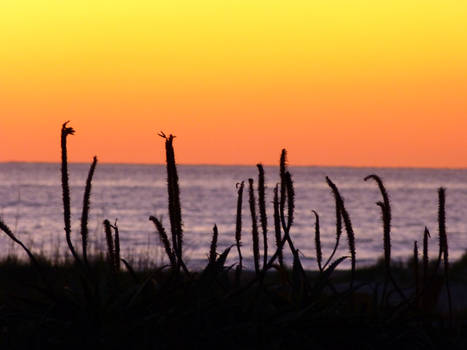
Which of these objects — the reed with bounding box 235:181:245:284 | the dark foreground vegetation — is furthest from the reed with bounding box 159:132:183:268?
the reed with bounding box 235:181:245:284

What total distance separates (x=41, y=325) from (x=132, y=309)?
0.95ft

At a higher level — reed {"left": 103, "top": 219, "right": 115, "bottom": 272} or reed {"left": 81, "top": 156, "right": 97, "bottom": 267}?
reed {"left": 81, "top": 156, "right": 97, "bottom": 267}

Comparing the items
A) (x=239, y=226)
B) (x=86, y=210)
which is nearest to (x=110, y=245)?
(x=86, y=210)

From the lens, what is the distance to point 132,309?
312 cm

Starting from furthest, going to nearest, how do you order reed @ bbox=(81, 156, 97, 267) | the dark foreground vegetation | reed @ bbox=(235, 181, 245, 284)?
reed @ bbox=(235, 181, 245, 284) → the dark foreground vegetation → reed @ bbox=(81, 156, 97, 267)

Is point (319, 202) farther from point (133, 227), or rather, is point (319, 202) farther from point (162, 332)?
point (162, 332)

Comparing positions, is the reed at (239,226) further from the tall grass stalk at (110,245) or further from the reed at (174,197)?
the tall grass stalk at (110,245)

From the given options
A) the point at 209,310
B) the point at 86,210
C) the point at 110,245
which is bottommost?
the point at 209,310

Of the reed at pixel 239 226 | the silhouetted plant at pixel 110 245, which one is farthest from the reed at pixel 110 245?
the reed at pixel 239 226

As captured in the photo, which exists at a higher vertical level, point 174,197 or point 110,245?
point 174,197

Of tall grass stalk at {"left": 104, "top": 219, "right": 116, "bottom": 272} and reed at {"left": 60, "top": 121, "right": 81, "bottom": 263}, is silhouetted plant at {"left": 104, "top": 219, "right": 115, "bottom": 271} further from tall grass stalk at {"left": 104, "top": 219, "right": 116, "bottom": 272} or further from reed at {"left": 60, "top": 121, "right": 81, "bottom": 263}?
reed at {"left": 60, "top": 121, "right": 81, "bottom": 263}

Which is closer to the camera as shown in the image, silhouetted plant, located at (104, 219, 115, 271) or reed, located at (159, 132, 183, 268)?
reed, located at (159, 132, 183, 268)

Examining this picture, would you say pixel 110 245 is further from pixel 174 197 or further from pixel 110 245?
pixel 174 197

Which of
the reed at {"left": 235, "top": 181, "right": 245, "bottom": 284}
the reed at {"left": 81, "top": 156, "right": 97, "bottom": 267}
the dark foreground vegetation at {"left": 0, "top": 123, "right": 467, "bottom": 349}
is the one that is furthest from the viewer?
the reed at {"left": 235, "top": 181, "right": 245, "bottom": 284}
